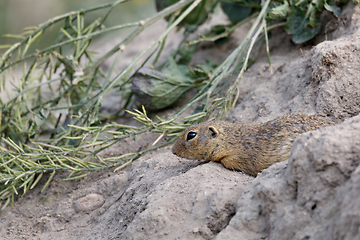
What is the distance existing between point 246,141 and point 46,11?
10.1 meters

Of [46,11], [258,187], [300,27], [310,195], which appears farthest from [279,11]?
[46,11]

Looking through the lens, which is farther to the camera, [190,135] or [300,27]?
[300,27]

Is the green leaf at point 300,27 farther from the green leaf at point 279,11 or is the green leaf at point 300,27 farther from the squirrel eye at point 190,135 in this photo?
the squirrel eye at point 190,135

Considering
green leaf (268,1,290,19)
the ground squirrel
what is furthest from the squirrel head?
green leaf (268,1,290,19)

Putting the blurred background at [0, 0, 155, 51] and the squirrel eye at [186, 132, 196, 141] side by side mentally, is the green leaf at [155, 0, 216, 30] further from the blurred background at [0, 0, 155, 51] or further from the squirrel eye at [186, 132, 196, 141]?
the blurred background at [0, 0, 155, 51]

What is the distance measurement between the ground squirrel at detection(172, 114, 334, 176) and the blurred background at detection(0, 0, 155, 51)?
26.0 feet

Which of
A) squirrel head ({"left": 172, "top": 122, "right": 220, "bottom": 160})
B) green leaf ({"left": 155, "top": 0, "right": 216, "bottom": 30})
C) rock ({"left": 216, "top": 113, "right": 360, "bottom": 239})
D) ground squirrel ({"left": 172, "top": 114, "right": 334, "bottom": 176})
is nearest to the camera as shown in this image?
rock ({"left": 216, "top": 113, "right": 360, "bottom": 239})

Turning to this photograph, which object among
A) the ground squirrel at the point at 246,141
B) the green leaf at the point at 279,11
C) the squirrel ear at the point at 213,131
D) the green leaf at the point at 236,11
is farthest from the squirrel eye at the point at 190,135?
the green leaf at the point at 236,11

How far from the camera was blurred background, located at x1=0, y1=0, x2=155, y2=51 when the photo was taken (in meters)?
10.6

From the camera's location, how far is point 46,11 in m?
11.2

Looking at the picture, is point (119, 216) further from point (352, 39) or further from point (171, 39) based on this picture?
point (171, 39)

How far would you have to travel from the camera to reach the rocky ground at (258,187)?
1.85 metres

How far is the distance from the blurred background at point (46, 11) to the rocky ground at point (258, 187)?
22.4 feet

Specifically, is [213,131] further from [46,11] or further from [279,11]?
[46,11]
